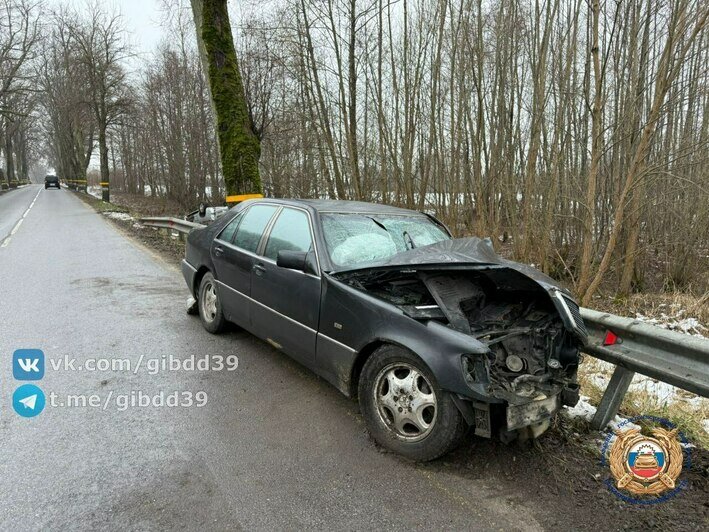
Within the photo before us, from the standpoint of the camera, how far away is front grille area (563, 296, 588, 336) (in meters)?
2.98

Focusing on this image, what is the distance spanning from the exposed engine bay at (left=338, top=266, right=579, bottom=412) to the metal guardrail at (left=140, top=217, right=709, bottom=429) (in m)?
0.27

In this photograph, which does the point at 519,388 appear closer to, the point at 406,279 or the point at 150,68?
the point at 406,279

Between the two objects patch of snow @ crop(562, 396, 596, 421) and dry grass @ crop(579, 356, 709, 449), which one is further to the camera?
patch of snow @ crop(562, 396, 596, 421)

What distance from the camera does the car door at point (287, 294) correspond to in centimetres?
358

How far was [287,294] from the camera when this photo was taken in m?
3.81

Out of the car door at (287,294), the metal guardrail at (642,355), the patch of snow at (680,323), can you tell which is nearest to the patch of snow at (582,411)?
the metal guardrail at (642,355)

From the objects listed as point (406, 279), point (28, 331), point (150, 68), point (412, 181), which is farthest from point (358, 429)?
point (150, 68)

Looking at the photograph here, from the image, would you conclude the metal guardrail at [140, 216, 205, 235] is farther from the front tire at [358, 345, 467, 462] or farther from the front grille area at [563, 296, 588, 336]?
the front grille area at [563, 296, 588, 336]

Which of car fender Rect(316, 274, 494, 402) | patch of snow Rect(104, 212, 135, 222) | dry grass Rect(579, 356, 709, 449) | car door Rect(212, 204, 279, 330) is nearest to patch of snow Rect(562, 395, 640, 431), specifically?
dry grass Rect(579, 356, 709, 449)

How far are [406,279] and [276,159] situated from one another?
14.8 meters

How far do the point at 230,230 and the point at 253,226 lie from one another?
0.46 m

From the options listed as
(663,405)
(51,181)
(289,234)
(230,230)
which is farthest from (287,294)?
(51,181)

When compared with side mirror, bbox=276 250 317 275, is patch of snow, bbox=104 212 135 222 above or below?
below

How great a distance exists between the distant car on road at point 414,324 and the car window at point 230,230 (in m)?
0.72
